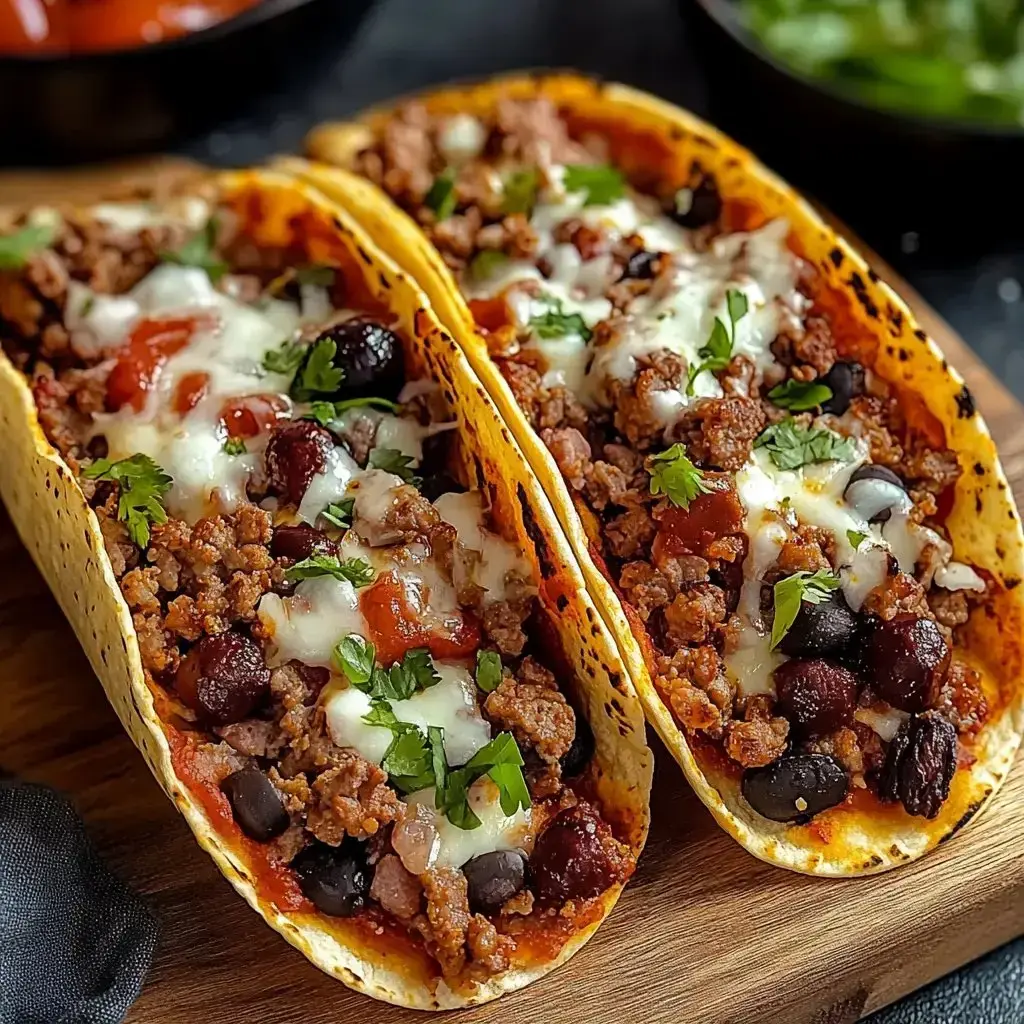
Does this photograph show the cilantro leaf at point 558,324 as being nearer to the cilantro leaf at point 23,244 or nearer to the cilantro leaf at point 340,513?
the cilantro leaf at point 340,513

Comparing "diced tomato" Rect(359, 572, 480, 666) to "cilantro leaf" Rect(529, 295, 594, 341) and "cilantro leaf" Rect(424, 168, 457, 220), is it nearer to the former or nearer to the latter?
"cilantro leaf" Rect(529, 295, 594, 341)

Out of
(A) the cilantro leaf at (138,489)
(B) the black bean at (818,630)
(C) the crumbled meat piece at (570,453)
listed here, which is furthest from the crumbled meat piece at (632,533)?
(A) the cilantro leaf at (138,489)

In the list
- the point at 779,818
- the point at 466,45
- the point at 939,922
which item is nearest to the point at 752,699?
the point at 779,818

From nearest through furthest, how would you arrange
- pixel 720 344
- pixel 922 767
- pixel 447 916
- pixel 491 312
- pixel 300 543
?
pixel 447 916 < pixel 922 767 < pixel 300 543 < pixel 720 344 < pixel 491 312

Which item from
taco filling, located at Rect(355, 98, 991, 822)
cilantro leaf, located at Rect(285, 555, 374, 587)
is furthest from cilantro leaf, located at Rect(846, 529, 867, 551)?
cilantro leaf, located at Rect(285, 555, 374, 587)

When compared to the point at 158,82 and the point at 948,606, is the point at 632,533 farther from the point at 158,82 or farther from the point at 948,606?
the point at 158,82

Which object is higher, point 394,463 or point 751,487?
point 394,463

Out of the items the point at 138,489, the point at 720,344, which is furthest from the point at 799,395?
the point at 138,489
